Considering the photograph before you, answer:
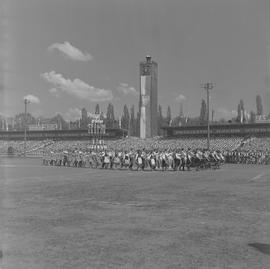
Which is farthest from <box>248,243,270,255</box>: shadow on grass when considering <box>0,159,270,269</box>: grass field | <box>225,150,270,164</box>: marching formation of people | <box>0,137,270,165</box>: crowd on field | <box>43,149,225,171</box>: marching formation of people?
<box>225,150,270,164</box>: marching formation of people

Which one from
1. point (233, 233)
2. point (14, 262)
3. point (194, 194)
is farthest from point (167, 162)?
point (14, 262)

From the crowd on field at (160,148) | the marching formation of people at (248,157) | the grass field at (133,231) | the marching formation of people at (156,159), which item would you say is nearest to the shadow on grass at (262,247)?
the grass field at (133,231)

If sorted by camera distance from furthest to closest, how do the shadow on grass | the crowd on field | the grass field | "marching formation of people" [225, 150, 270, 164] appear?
"marching formation of people" [225, 150, 270, 164], the crowd on field, the shadow on grass, the grass field

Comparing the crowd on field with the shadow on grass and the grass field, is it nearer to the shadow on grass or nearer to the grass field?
the grass field

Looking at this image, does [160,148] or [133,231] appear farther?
[160,148]

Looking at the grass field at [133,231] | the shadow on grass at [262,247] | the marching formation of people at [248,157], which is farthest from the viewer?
the marching formation of people at [248,157]

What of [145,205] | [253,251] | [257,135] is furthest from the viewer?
[257,135]

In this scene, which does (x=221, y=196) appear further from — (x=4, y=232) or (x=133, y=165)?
(x=133, y=165)

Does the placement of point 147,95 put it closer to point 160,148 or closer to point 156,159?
point 160,148

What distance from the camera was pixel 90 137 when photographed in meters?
98.1

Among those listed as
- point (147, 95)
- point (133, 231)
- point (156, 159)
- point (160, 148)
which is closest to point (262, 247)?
point (133, 231)

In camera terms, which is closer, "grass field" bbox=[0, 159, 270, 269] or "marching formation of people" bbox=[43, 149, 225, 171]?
"grass field" bbox=[0, 159, 270, 269]

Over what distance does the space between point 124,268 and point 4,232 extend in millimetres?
3181

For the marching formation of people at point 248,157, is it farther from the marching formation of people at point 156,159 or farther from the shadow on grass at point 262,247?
the shadow on grass at point 262,247
